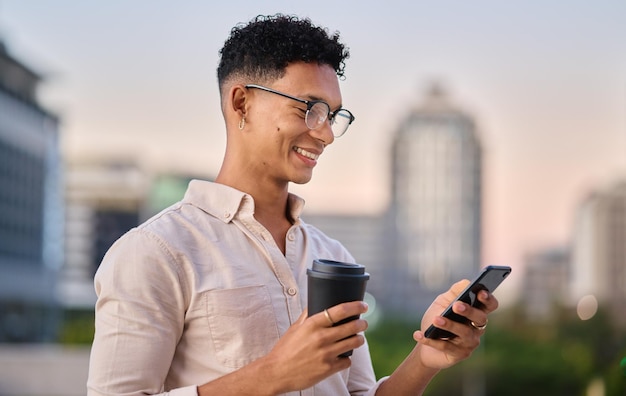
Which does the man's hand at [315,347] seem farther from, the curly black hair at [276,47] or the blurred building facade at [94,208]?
the blurred building facade at [94,208]

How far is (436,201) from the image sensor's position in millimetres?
117812

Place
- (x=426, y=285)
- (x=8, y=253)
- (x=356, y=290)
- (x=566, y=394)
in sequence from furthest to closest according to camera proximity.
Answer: (x=426, y=285) < (x=8, y=253) < (x=566, y=394) < (x=356, y=290)

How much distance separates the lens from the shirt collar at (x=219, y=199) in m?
1.94

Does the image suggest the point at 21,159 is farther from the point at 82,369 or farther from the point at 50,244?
the point at 82,369

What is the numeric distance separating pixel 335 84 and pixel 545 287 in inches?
6087

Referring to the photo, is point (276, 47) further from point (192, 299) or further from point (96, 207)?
point (96, 207)

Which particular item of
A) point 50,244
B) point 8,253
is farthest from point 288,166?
point 50,244

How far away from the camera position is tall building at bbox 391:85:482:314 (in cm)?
11738

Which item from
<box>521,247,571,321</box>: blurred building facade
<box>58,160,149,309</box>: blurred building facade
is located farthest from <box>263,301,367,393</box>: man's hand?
<box>521,247,571,321</box>: blurred building facade

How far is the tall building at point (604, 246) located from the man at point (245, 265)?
109417 mm

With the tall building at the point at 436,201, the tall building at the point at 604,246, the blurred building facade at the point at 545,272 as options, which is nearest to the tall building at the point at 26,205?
the tall building at the point at 436,201

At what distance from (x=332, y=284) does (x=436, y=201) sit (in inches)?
4610

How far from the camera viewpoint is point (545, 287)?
15225 centimetres

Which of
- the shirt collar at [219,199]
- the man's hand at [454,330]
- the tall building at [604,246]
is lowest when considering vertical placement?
the tall building at [604,246]
